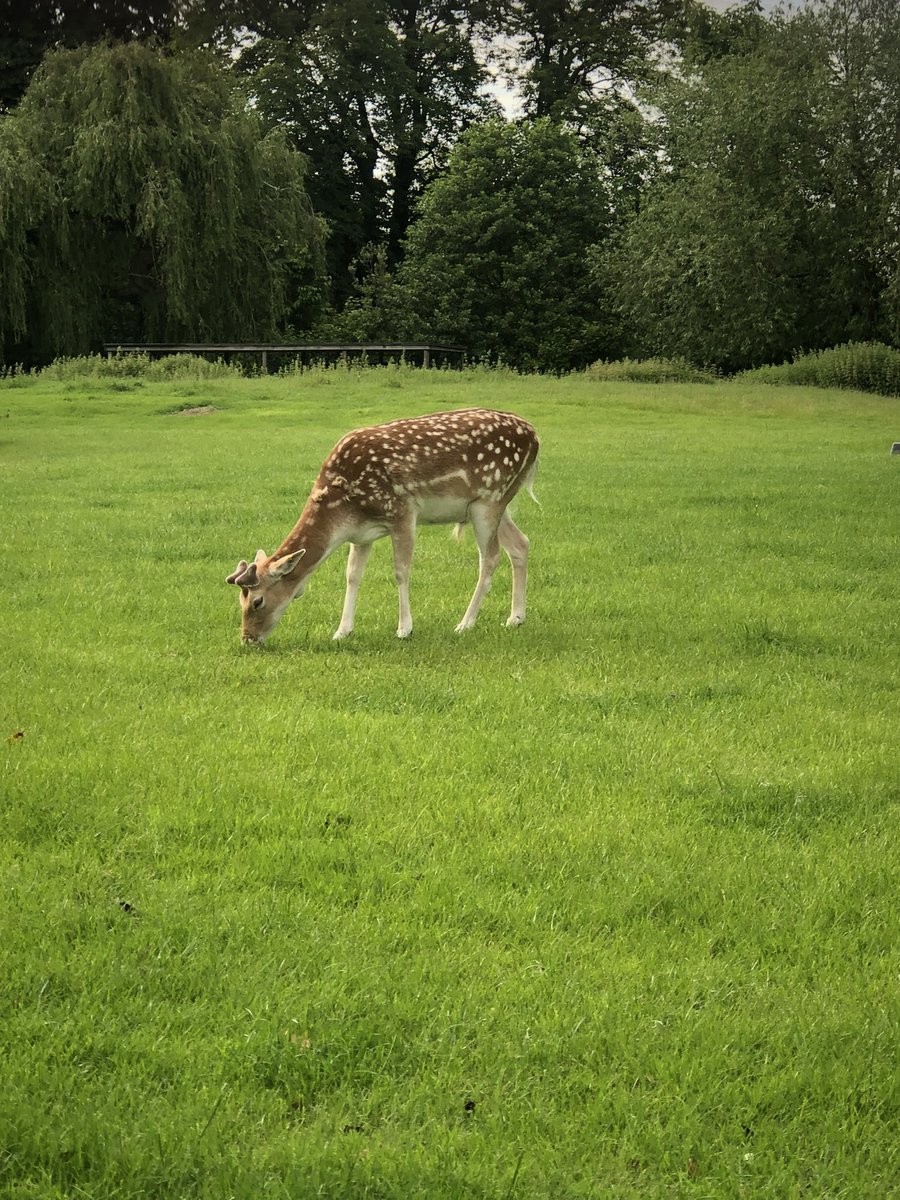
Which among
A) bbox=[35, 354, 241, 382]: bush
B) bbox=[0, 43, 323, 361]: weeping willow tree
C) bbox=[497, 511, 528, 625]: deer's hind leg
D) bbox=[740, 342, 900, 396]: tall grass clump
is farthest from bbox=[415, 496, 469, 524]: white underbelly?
bbox=[740, 342, 900, 396]: tall grass clump

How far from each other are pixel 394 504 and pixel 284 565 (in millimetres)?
865

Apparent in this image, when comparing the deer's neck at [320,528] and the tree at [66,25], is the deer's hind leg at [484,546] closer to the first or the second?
the deer's neck at [320,528]

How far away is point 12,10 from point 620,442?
2759cm

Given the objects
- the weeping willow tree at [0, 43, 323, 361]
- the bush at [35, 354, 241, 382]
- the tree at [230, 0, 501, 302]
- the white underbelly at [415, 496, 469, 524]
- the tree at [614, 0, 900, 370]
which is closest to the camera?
the white underbelly at [415, 496, 469, 524]

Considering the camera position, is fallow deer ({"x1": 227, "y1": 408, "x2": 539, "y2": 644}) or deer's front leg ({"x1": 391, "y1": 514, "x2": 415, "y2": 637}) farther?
deer's front leg ({"x1": 391, "y1": 514, "x2": 415, "y2": 637})

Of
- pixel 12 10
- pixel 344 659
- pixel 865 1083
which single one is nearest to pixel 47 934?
pixel 865 1083

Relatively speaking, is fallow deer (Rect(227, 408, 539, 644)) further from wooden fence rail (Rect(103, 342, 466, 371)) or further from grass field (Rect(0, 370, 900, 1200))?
wooden fence rail (Rect(103, 342, 466, 371))

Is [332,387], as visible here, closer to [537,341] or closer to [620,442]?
[620,442]

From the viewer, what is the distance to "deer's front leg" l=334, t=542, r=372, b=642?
8867 millimetres

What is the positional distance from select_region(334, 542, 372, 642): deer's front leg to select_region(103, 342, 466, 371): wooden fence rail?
28815 millimetres

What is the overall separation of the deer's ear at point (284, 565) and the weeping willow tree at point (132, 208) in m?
28.7

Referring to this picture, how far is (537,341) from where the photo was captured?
2101 inches

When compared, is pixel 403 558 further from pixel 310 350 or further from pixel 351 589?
pixel 310 350

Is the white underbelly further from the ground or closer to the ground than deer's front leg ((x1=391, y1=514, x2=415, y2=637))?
further from the ground
